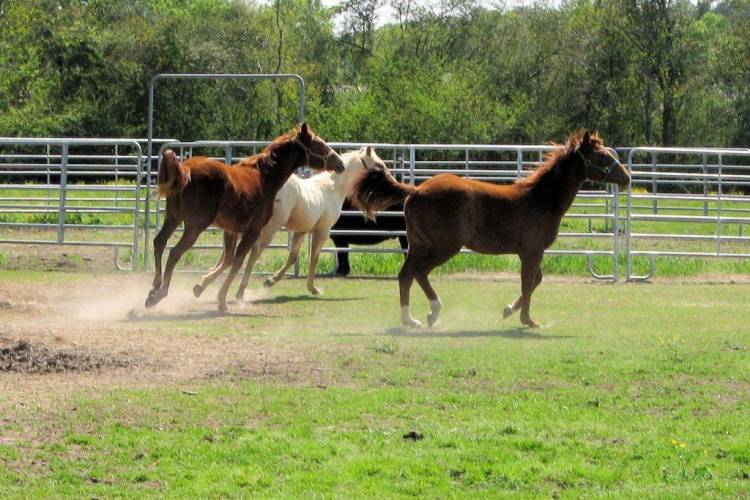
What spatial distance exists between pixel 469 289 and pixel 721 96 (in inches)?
1196

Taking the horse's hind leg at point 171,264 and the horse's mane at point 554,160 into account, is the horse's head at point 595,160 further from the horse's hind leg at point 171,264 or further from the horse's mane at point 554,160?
the horse's hind leg at point 171,264

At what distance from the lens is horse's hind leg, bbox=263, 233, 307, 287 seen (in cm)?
1525

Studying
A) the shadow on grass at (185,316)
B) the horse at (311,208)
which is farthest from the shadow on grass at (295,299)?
the shadow on grass at (185,316)

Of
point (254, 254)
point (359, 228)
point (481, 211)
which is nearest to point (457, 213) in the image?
point (481, 211)

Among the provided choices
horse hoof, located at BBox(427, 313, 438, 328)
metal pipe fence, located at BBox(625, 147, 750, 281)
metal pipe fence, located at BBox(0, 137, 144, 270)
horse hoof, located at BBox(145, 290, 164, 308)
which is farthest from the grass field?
metal pipe fence, located at BBox(0, 137, 144, 270)

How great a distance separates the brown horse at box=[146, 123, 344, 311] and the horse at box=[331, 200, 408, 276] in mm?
3258

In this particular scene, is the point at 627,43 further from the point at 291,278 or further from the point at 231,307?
the point at 231,307

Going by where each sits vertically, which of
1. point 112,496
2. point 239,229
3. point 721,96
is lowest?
point 112,496

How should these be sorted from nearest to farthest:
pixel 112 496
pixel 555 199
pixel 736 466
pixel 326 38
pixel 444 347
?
pixel 112 496
pixel 736 466
pixel 444 347
pixel 555 199
pixel 326 38

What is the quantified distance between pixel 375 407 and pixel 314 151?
6491mm

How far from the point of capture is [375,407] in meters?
7.75

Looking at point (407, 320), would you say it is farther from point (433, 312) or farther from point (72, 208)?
point (72, 208)

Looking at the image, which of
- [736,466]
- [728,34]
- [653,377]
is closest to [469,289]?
[653,377]

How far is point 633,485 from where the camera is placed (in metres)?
6.27
